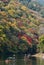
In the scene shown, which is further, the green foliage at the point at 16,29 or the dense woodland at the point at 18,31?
the dense woodland at the point at 18,31

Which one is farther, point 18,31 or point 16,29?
point 18,31

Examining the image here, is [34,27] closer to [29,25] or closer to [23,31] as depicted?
[29,25]

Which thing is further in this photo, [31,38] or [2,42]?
[31,38]

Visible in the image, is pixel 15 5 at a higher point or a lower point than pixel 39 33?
higher

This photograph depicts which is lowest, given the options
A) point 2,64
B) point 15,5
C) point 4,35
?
point 2,64

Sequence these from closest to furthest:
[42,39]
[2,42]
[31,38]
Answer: [2,42] < [42,39] < [31,38]

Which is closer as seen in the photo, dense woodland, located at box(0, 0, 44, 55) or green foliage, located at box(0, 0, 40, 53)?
green foliage, located at box(0, 0, 40, 53)

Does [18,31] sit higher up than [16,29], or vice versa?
[16,29]

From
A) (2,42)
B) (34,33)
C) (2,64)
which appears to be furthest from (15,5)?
(2,64)
